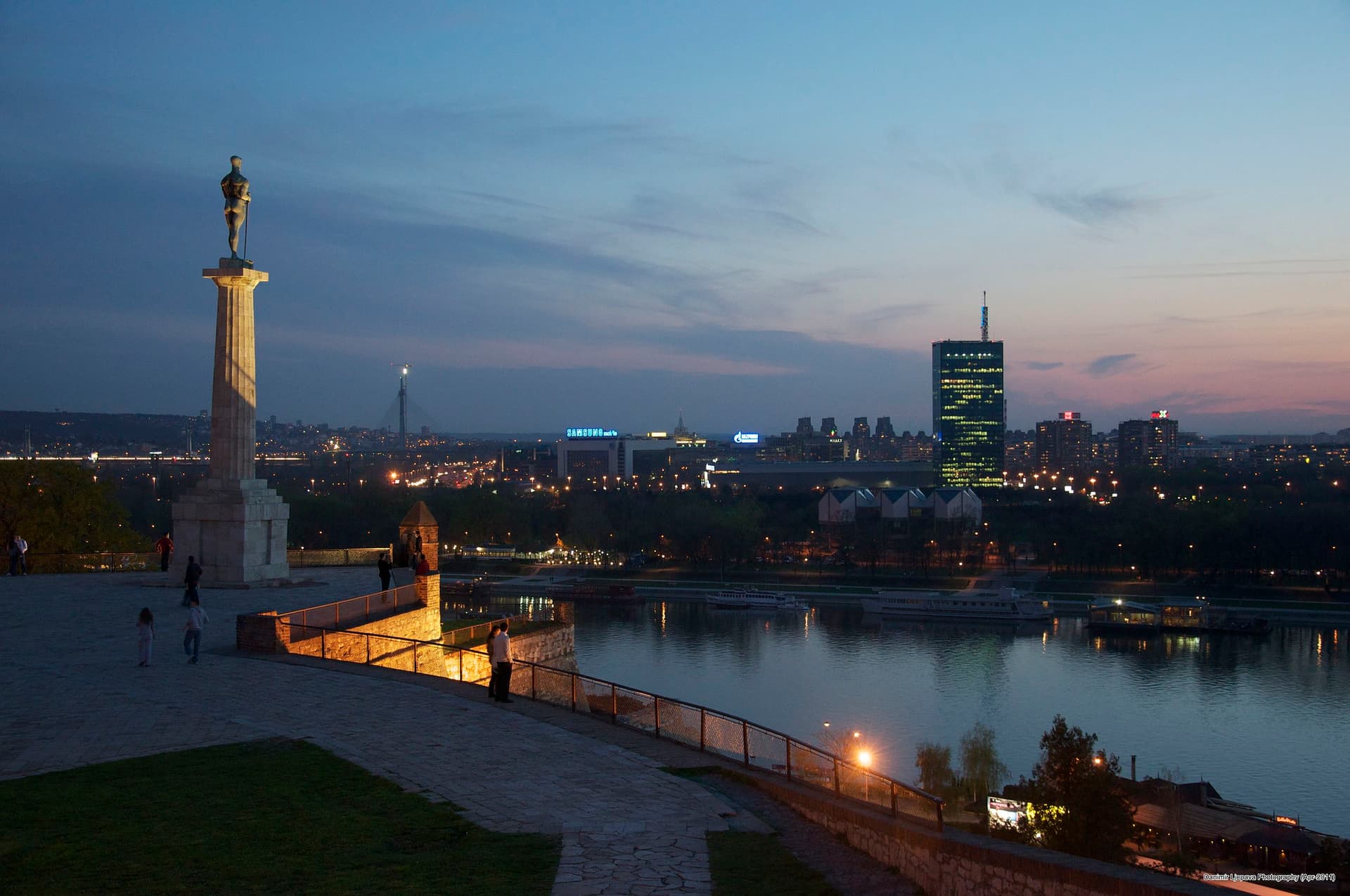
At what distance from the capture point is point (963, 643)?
47.0 m

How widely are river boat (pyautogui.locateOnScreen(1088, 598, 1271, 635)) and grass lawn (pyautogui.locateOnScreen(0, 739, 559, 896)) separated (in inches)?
1852

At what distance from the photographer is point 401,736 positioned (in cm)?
1089

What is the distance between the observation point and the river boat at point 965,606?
52.1 m

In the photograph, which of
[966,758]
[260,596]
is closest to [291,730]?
Result: [260,596]

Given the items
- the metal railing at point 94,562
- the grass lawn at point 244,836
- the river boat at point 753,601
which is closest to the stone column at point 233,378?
the metal railing at point 94,562

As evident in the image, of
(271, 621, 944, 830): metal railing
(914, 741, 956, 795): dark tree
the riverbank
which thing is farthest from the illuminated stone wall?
the riverbank

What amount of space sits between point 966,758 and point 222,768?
21582 mm

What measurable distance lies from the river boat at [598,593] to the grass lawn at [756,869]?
51.5 m

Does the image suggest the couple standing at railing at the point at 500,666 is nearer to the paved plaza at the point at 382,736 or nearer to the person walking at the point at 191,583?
the paved plaza at the point at 382,736

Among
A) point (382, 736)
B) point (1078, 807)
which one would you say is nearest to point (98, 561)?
point (382, 736)

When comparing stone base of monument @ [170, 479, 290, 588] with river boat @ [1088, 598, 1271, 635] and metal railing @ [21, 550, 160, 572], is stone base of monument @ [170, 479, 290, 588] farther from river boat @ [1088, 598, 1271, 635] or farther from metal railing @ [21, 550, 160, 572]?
river boat @ [1088, 598, 1271, 635]

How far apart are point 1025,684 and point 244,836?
34.9 m

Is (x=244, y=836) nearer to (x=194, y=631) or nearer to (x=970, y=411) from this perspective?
(x=194, y=631)

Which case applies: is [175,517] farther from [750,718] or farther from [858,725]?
[858,725]
